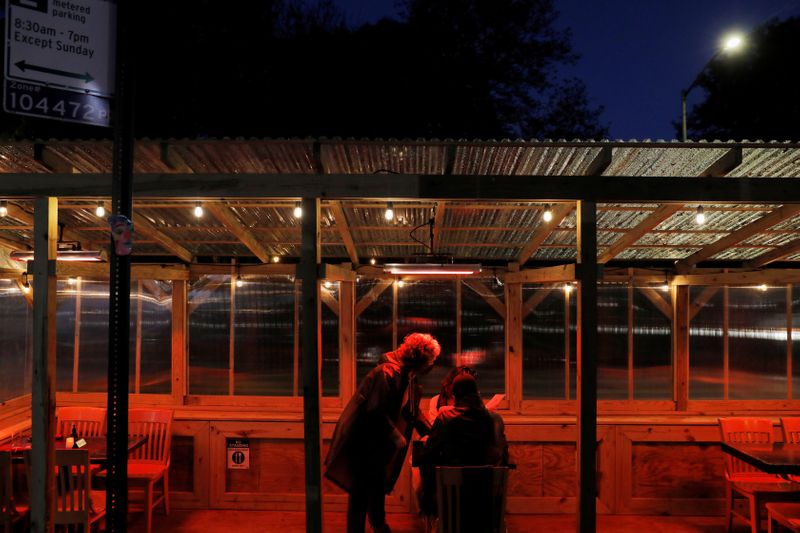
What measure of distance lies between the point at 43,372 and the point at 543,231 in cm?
421

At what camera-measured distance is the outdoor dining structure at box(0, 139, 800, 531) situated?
4.53 metres

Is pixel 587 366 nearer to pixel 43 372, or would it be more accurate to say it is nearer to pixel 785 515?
pixel 785 515

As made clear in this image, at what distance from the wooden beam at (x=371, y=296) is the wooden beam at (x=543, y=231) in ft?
5.26

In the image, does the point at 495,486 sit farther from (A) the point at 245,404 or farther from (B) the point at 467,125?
(B) the point at 467,125

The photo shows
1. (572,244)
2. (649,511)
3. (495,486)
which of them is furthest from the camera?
(572,244)

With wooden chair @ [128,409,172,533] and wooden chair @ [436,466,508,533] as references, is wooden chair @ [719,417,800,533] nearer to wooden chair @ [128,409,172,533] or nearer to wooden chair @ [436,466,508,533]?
wooden chair @ [436,466,508,533]

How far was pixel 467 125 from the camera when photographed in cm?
1703

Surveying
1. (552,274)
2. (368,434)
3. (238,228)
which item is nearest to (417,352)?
(368,434)

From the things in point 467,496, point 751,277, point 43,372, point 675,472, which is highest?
point 751,277

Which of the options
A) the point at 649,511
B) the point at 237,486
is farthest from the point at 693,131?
the point at 237,486

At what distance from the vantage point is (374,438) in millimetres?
4680

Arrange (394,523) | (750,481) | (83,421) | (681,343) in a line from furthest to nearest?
1. (681,343)
2. (83,421)
3. (394,523)
4. (750,481)

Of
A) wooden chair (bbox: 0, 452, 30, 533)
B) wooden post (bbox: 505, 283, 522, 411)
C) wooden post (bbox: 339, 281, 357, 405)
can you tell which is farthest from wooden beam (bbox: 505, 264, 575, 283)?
wooden chair (bbox: 0, 452, 30, 533)

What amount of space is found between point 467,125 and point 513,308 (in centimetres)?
1039
